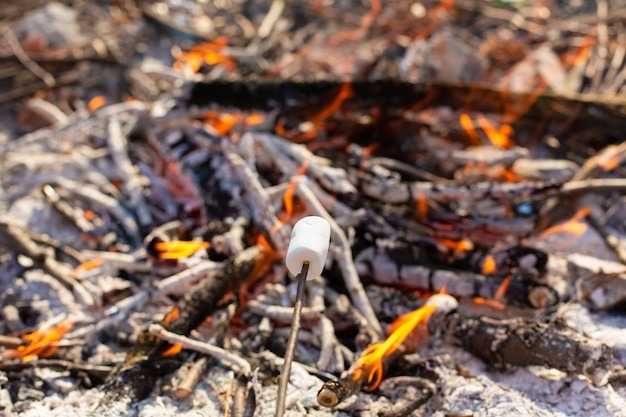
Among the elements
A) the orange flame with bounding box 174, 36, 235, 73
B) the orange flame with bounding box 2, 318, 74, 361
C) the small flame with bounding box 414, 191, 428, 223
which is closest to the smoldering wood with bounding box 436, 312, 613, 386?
the small flame with bounding box 414, 191, 428, 223

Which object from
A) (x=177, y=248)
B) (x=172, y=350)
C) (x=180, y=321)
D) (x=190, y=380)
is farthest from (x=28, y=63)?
(x=190, y=380)

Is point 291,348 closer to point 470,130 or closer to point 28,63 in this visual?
point 470,130

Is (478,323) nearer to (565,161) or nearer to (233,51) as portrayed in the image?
(565,161)

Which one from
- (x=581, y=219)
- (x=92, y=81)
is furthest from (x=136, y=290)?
(x=92, y=81)

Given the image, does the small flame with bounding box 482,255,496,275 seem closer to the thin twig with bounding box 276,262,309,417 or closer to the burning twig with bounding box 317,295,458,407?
the burning twig with bounding box 317,295,458,407

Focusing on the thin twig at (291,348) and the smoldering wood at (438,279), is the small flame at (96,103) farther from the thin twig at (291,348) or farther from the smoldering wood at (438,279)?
the thin twig at (291,348)

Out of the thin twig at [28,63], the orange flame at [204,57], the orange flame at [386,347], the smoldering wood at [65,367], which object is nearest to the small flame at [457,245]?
the orange flame at [386,347]
